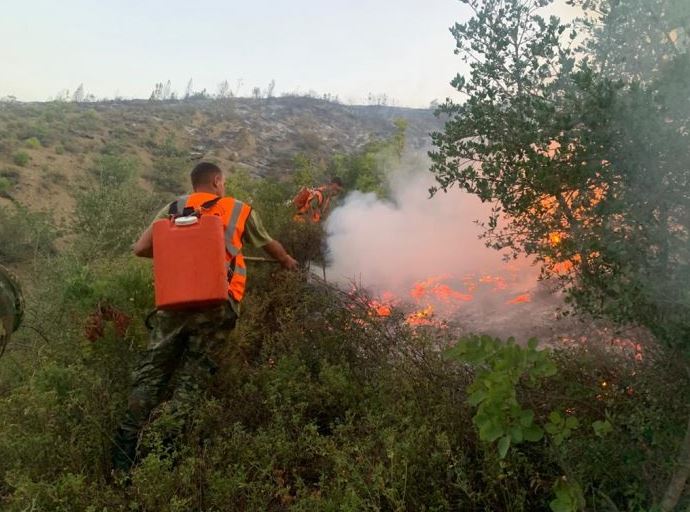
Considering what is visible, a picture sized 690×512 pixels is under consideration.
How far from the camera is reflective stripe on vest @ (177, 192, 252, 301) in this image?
11.5ft

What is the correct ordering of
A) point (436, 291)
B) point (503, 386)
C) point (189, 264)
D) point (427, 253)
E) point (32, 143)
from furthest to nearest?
point (32, 143) < point (427, 253) < point (436, 291) < point (189, 264) < point (503, 386)

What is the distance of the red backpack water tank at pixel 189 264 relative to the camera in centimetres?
317

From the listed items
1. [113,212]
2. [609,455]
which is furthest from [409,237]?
[609,455]

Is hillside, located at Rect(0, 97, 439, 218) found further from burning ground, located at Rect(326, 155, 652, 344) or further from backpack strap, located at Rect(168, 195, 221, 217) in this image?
backpack strap, located at Rect(168, 195, 221, 217)

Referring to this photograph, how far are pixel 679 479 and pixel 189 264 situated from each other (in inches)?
103

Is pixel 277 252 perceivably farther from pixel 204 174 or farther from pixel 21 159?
pixel 21 159

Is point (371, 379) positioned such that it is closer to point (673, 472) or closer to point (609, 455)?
point (609, 455)

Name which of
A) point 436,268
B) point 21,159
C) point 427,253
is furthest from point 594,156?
point 21,159

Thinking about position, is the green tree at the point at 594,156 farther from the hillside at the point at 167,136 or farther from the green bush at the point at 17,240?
the hillside at the point at 167,136

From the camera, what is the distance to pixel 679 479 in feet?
6.59

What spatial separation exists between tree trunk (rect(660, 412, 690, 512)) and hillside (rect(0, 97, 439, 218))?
14614 mm

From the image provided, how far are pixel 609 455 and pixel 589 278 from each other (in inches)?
31.1

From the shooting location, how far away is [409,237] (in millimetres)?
8781

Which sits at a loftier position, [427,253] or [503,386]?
[503,386]
